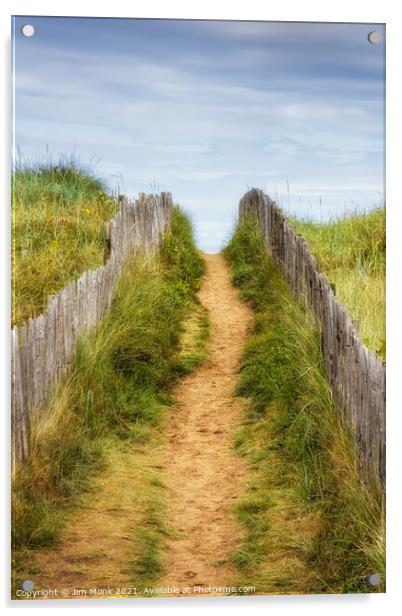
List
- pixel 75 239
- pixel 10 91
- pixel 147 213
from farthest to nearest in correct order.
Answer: pixel 147 213 < pixel 75 239 < pixel 10 91

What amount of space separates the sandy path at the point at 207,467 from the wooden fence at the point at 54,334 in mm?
979

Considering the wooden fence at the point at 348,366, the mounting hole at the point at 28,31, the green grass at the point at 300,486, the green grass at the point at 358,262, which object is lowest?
the green grass at the point at 300,486

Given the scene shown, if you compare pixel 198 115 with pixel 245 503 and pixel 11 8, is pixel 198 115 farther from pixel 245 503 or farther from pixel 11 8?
pixel 245 503

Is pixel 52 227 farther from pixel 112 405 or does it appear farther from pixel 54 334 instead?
pixel 112 405

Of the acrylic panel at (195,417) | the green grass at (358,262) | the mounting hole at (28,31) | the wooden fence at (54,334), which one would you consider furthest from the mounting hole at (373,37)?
the mounting hole at (28,31)

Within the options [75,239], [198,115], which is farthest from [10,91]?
[75,239]

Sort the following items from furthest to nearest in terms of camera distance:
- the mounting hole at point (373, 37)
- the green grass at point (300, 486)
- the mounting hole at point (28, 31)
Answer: the mounting hole at point (373, 37) → the mounting hole at point (28, 31) → the green grass at point (300, 486)

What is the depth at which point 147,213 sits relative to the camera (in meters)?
8.87

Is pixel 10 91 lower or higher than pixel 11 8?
lower
